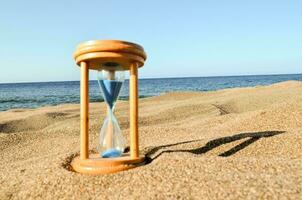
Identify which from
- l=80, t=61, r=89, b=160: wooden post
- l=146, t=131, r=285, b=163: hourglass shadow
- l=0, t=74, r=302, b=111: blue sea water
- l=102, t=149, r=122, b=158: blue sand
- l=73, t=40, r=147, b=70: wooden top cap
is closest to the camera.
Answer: l=73, t=40, r=147, b=70: wooden top cap

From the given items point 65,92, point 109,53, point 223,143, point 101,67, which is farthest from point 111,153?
point 65,92

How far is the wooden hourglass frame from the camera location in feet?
6.60

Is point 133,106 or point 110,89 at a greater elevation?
point 110,89

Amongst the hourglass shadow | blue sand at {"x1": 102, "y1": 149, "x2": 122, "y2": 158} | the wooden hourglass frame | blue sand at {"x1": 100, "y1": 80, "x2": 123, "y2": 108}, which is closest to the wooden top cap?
the wooden hourglass frame

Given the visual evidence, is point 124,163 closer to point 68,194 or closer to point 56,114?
point 68,194

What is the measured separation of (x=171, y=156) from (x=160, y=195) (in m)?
0.51

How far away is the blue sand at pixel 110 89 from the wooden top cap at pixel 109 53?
121mm

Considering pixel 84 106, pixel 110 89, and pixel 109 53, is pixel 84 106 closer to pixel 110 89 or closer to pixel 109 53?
pixel 110 89

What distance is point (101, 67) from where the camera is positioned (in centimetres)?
226

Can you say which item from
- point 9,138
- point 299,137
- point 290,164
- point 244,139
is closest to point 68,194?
point 290,164

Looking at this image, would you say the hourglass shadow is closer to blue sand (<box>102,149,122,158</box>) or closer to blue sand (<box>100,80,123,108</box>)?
blue sand (<box>102,149,122,158</box>)

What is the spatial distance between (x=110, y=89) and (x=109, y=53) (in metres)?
0.24

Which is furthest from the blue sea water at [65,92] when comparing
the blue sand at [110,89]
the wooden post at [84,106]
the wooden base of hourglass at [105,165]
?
the wooden base of hourglass at [105,165]

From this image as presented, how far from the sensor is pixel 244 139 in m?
2.84
